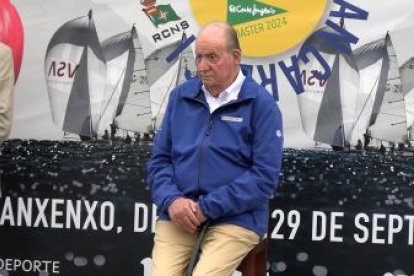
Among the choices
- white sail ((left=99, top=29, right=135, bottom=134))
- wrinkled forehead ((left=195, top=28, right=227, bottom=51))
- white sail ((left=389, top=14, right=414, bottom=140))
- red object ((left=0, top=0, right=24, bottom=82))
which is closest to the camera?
wrinkled forehead ((left=195, top=28, right=227, bottom=51))

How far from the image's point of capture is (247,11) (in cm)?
337

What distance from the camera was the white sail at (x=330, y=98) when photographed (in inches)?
133

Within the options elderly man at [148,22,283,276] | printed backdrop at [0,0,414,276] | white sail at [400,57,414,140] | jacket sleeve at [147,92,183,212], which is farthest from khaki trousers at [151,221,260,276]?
white sail at [400,57,414,140]

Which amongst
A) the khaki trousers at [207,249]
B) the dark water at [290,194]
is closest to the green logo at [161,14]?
the dark water at [290,194]

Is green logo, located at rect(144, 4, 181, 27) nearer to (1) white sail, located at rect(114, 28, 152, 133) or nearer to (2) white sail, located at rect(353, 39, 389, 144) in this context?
(1) white sail, located at rect(114, 28, 152, 133)

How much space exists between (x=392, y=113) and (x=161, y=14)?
126 centimetres

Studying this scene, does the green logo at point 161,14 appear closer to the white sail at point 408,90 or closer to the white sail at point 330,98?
the white sail at point 330,98

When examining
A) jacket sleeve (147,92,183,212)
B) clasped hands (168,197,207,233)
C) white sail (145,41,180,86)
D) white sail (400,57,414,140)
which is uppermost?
white sail (145,41,180,86)

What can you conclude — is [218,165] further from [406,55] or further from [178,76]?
[406,55]

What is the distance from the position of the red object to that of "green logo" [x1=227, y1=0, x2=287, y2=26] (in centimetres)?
107

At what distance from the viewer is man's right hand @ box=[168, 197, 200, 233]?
7.85 feet

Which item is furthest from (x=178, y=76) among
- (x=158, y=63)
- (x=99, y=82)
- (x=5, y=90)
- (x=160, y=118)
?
(x=5, y=90)

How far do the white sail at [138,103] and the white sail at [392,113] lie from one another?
1151 mm

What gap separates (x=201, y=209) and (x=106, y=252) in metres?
1.40
